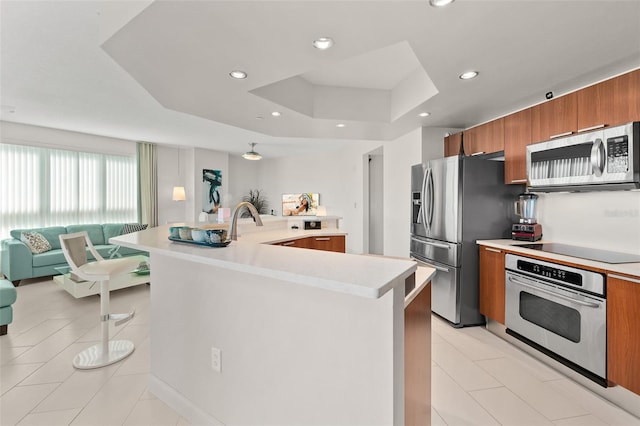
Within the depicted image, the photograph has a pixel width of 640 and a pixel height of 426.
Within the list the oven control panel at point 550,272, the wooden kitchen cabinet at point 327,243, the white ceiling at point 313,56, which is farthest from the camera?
the wooden kitchen cabinet at point 327,243

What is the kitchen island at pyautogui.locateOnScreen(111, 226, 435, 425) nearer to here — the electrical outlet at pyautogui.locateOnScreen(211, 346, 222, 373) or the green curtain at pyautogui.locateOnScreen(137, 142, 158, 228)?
the electrical outlet at pyautogui.locateOnScreen(211, 346, 222, 373)

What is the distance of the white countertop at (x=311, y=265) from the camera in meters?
0.93

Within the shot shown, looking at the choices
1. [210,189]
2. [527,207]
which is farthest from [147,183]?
[527,207]

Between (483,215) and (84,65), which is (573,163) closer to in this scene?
(483,215)

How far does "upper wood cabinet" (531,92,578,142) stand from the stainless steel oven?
42.6 inches

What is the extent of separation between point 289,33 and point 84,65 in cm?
235

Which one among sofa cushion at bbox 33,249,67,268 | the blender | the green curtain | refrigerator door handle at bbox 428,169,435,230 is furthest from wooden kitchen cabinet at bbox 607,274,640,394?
the green curtain

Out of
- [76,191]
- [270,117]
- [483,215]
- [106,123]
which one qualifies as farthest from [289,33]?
[76,191]

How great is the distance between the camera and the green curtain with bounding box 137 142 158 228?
6719mm

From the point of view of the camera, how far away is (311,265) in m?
1.20

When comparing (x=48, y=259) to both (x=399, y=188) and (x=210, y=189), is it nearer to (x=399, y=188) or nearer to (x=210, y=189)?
(x=210, y=189)

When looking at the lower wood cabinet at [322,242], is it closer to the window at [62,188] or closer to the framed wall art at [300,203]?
the framed wall art at [300,203]

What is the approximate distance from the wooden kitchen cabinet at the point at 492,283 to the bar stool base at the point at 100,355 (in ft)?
10.7

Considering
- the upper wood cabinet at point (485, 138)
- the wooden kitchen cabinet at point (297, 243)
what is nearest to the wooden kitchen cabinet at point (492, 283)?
the upper wood cabinet at point (485, 138)
